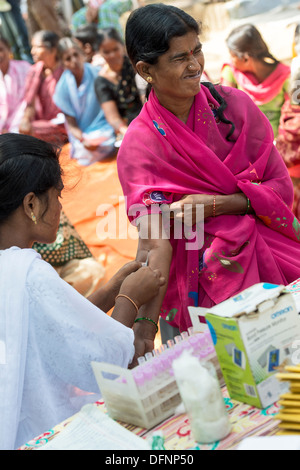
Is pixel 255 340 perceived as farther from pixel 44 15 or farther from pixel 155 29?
pixel 44 15

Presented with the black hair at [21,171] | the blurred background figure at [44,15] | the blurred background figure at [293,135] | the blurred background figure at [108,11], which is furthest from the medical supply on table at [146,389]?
the blurred background figure at [44,15]

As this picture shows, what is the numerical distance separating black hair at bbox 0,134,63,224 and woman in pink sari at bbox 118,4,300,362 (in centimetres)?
33

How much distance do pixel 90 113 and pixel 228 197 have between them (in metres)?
4.71

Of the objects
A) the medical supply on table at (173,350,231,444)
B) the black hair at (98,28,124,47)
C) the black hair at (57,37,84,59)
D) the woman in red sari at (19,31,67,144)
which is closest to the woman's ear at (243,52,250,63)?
the black hair at (98,28,124,47)

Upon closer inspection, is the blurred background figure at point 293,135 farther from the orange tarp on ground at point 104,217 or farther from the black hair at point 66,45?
the black hair at point 66,45

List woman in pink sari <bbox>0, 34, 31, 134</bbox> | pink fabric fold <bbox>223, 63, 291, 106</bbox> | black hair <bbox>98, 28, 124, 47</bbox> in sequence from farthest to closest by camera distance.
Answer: woman in pink sari <bbox>0, 34, 31, 134</bbox> < black hair <bbox>98, 28, 124, 47</bbox> < pink fabric fold <bbox>223, 63, 291, 106</bbox>

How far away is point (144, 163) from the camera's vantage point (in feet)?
6.47

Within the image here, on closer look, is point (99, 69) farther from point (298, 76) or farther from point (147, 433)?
point (147, 433)

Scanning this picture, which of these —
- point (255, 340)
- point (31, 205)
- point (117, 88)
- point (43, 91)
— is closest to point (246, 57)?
point (117, 88)

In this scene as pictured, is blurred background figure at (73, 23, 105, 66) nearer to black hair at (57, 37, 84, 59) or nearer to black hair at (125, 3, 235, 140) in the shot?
black hair at (57, 37, 84, 59)

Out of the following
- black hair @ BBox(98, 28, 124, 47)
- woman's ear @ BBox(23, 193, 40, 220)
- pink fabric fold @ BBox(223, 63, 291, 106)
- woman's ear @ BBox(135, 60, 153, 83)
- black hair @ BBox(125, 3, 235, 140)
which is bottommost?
pink fabric fold @ BBox(223, 63, 291, 106)

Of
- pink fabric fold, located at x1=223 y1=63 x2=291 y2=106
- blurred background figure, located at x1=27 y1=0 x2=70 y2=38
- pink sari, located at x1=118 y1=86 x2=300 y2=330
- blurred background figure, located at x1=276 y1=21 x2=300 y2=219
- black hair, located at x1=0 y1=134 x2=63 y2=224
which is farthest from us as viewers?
blurred background figure, located at x1=27 y1=0 x2=70 y2=38

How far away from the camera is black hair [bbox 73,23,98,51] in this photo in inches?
316
